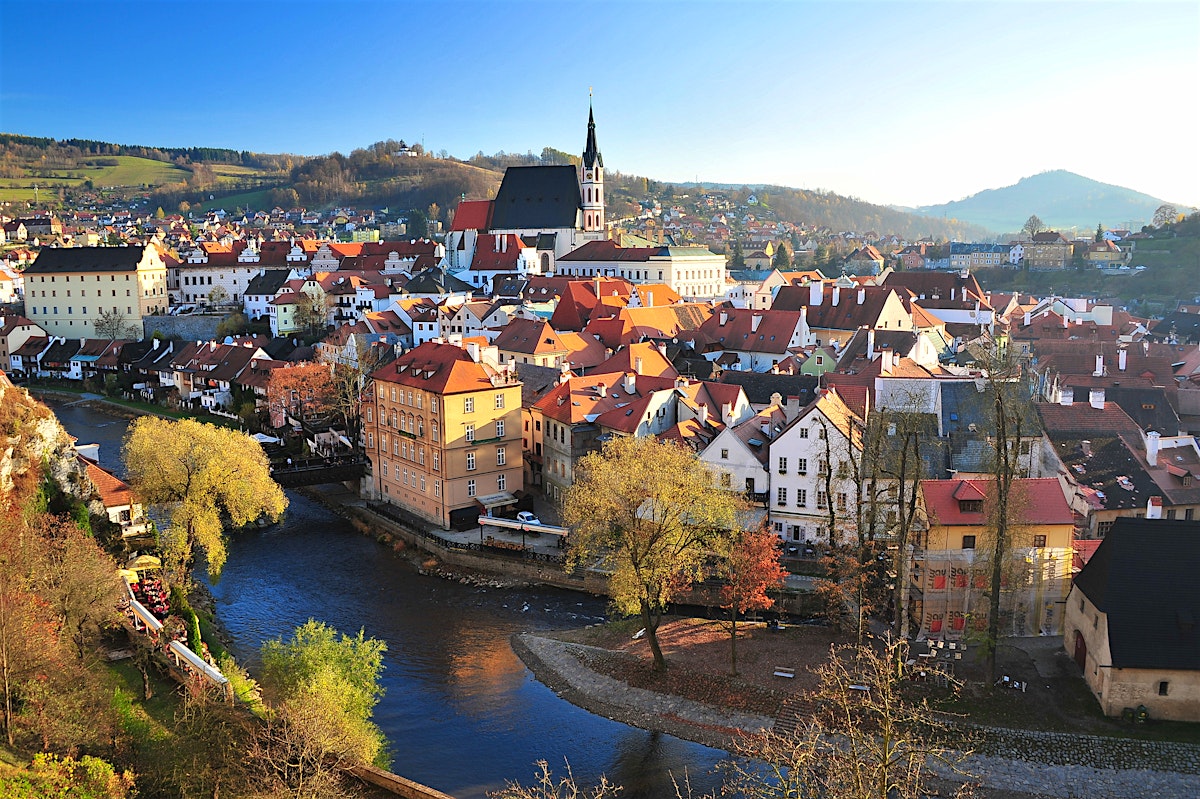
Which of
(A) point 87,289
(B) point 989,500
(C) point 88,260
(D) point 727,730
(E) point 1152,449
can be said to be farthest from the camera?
(C) point 88,260

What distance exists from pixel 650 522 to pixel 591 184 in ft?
243

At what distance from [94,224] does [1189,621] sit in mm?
158635

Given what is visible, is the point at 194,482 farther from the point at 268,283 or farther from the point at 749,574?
the point at 268,283

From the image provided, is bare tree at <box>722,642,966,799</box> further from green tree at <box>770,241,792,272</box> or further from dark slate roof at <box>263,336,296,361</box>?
green tree at <box>770,241,792,272</box>

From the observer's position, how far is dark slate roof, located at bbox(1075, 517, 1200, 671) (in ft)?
64.0

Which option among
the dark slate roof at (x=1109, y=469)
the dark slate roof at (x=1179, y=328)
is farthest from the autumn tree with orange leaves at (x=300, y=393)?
the dark slate roof at (x=1179, y=328)

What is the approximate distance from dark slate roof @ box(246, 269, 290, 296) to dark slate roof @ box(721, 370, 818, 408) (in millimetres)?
45687

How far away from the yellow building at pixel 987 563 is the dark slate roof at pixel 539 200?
7309 centimetres

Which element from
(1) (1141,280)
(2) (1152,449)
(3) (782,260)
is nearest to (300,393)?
(2) (1152,449)

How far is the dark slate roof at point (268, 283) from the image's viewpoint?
72.7 metres

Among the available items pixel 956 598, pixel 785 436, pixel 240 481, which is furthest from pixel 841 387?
pixel 240 481

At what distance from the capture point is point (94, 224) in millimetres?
145750

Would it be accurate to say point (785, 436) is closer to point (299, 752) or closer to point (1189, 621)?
point (1189, 621)

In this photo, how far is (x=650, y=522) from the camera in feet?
77.7
